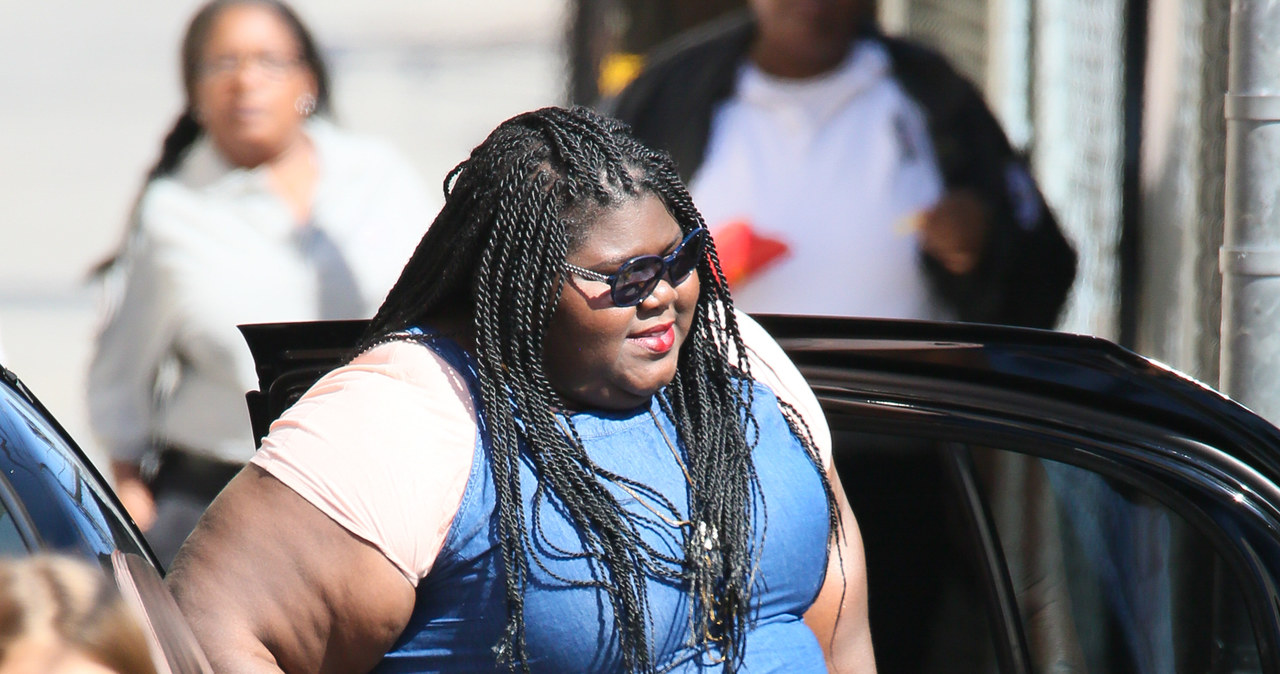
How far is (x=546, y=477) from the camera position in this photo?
1843 millimetres

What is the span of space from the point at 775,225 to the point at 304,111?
1.42 meters

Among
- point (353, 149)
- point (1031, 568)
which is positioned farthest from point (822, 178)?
point (1031, 568)

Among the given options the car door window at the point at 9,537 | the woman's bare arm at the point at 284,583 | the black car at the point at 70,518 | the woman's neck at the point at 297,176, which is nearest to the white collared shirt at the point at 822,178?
the woman's neck at the point at 297,176

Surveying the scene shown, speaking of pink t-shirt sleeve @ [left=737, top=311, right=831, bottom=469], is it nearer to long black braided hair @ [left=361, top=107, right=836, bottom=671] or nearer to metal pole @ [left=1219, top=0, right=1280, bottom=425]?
Answer: long black braided hair @ [left=361, top=107, right=836, bottom=671]

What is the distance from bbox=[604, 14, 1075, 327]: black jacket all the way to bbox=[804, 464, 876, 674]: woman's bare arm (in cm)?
230

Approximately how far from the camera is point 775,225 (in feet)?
14.3

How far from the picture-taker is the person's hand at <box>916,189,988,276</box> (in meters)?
4.47

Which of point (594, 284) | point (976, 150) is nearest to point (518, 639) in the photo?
point (594, 284)

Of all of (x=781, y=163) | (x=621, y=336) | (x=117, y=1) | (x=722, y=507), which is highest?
(x=117, y=1)

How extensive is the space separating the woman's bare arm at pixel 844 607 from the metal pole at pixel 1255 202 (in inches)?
27.5

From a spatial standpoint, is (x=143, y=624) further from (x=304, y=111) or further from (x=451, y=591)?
(x=304, y=111)

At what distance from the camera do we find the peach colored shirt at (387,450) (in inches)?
68.1

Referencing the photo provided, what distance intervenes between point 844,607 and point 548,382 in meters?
0.57

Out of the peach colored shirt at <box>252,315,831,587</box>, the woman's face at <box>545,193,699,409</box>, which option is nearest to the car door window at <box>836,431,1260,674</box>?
the woman's face at <box>545,193,699,409</box>
